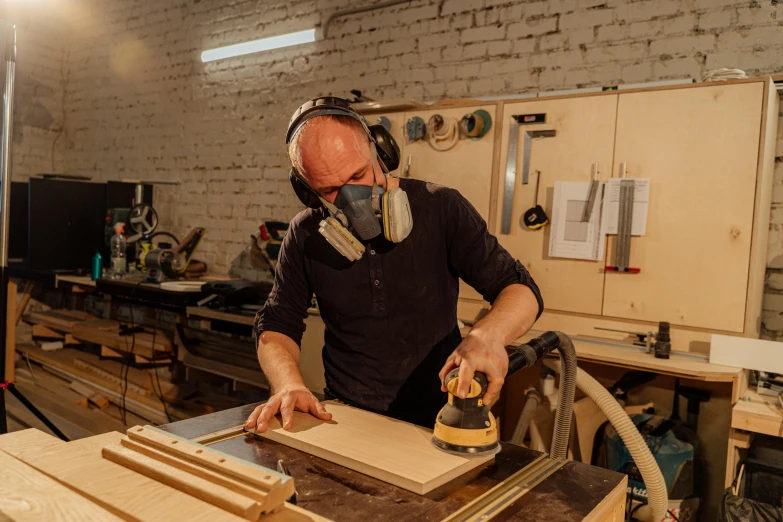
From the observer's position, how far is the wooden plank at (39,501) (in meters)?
0.75

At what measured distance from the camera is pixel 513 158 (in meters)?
2.73

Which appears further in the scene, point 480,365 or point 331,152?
point 331,152

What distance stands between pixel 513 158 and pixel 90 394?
10.9 ft

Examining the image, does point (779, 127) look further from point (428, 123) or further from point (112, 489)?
point (112, 489)

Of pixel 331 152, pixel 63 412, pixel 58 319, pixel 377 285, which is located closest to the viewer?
pixel 331 152

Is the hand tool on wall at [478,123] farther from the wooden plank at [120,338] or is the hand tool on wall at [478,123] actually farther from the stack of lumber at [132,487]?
the wooden plank at [120,338]

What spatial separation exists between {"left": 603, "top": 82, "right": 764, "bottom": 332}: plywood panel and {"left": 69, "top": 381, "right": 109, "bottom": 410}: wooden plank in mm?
3294

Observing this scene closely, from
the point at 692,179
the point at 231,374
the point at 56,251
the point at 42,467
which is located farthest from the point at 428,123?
the point at 56,251

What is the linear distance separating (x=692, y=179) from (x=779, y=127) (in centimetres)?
54

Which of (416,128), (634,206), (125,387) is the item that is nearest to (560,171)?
(634,206)

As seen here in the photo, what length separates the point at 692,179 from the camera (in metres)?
2.32

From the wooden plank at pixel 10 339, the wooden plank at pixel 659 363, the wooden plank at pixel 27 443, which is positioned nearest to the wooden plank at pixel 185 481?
the wooden plank at pixel 27 443

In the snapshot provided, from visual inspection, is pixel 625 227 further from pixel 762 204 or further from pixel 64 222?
pixel 64 222

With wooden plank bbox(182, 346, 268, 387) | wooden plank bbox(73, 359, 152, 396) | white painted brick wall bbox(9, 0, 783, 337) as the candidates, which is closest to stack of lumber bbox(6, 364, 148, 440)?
wooden plank bbox(73, 359, 152, 396)
